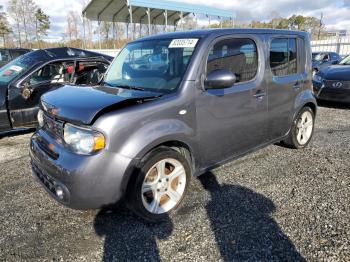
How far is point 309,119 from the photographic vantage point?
4.98 metres

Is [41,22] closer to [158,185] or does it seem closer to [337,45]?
[337,45]

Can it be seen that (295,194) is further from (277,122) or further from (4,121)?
(4,121)

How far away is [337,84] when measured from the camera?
783 cm

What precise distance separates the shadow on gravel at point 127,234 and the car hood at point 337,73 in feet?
22.6

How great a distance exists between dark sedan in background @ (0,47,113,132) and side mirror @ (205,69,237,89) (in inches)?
83.8

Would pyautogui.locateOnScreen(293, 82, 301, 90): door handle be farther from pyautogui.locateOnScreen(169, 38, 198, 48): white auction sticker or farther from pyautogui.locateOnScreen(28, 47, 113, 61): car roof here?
pyautogui.locateOnScreen(28, 47, 113, 61): car roof

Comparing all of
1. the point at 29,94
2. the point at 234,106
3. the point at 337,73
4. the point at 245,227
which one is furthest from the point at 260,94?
the point at 337,73

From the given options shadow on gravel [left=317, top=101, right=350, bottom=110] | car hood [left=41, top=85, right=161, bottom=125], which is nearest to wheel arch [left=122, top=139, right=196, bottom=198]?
car hood [left=41, top=85, right=161, bottom=125]

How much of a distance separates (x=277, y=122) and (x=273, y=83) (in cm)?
57

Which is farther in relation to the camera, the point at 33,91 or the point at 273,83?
the point at 33,91

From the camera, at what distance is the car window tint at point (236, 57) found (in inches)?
129

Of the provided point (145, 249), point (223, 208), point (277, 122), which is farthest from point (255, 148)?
point (145, 249)

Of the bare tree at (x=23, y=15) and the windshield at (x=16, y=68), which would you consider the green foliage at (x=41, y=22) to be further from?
the windshield at (x=16, y=68)

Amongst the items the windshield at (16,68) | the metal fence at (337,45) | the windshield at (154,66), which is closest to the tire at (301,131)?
the windshield at (154,66)
